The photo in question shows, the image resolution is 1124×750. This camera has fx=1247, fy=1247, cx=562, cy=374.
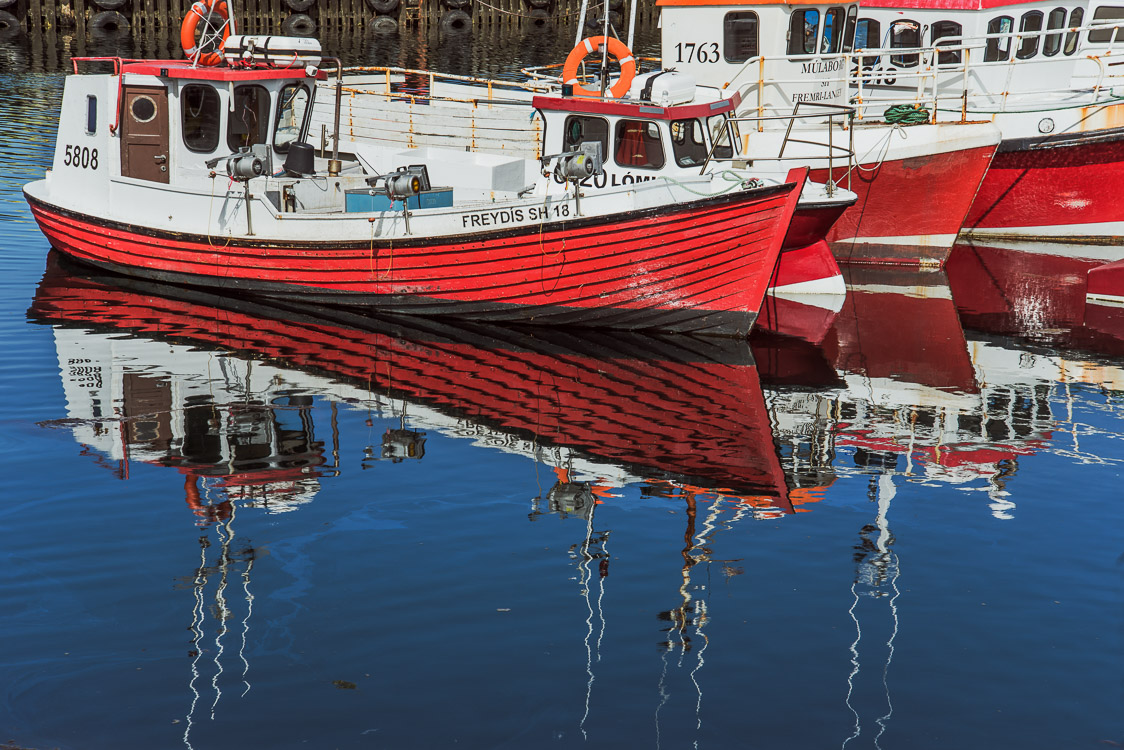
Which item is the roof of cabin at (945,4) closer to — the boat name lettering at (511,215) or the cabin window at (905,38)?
the cabin window at (905,38)

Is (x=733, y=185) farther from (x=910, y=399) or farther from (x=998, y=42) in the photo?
(x=998, y=42)

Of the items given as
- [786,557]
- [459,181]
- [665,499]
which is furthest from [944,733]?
[459,181]

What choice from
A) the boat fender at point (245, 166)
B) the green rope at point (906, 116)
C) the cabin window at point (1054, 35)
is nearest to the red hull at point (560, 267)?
the boat fender at point (245, 166)

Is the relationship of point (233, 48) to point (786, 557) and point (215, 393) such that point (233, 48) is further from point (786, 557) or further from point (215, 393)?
point (786, 557)

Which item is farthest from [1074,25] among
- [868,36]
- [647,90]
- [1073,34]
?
[647,90]

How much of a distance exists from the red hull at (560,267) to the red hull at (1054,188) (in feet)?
24.8

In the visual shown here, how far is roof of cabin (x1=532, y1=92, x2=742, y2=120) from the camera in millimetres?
15406

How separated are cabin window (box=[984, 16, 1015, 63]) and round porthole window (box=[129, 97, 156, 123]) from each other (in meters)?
13.4

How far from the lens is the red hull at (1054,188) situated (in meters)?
19.5

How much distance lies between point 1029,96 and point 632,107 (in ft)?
27.5

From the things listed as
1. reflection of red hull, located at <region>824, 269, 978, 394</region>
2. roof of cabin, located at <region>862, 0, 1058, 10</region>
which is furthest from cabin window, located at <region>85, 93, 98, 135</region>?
roof of cabin, located at <region>862, 0, 1058, 10</region>

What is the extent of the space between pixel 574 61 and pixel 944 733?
11374mm

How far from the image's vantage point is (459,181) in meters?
18.2

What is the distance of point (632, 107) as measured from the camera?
611 inches
